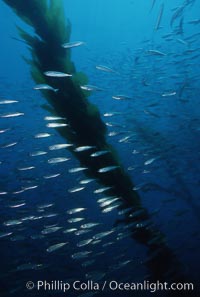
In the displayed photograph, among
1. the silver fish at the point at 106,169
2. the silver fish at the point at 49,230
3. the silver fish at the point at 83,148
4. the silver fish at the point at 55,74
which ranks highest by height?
the silver fish at the point at 55,74

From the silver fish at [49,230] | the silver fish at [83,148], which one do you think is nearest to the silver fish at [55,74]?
the silver fish at [83,148]

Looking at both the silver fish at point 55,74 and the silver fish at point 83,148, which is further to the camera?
the silver fish at point 83,148

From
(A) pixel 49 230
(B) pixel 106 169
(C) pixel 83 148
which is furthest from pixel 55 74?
(A) pixel 49 230

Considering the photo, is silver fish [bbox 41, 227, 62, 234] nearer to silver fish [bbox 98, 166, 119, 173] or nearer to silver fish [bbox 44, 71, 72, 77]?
silver fish [bbox 98, 166, 119, 173]

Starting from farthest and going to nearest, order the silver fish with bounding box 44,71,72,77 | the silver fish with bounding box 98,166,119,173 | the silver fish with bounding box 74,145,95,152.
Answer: the silver fish with bounding box 98,166,119,173
the silver fish with bounding box 74,145,95,152
the silver fish with bounding box 44,71,72,77

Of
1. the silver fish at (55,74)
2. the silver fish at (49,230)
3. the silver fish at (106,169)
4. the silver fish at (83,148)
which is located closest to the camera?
the silver fish at (55,74)

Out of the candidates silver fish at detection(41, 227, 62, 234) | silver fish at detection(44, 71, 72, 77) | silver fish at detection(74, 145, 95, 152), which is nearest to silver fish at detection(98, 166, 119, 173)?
silver fish at detection(74, 145, 95, 152)

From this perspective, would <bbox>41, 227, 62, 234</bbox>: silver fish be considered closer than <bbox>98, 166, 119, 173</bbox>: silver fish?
No

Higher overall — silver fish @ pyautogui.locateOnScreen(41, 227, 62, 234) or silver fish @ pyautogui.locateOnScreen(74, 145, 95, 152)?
silver fish @ pyautogui.locateOnScreen(74, 145, 95, 152)

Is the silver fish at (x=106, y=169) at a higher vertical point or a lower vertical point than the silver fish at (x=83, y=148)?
lower

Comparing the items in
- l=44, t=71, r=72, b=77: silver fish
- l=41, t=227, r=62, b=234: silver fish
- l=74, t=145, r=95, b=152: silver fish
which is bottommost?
l=41, t=227, r=62, b=234: silver fish

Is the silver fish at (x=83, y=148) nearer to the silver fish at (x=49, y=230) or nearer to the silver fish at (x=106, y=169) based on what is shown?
the silver fish at (x=106, y=169)

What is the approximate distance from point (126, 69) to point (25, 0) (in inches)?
282

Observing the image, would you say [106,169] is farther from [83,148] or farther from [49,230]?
[49,230]
